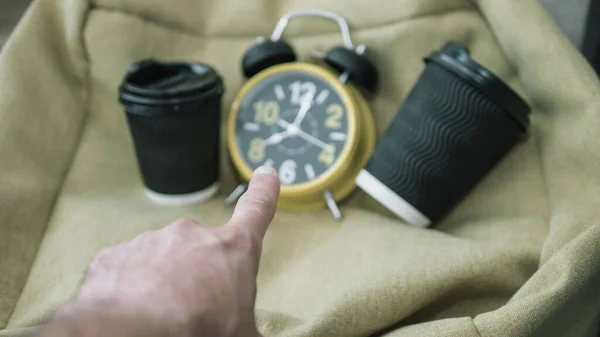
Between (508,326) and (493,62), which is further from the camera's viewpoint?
(493,62)

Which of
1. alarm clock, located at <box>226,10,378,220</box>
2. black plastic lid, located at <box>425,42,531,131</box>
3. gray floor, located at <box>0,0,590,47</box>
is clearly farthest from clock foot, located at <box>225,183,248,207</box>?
gray floor, located at <box>0,0,590,47</box>

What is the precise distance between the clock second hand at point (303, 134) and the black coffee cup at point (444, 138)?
0.07 metres

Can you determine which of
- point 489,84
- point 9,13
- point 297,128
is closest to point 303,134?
point 297,128

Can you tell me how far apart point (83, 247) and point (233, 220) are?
32 centimetres

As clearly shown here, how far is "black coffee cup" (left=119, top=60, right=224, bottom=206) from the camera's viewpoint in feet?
2.30

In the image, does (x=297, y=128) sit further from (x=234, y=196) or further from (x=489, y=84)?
(x=489, y=84)

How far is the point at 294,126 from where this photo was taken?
2.62ft

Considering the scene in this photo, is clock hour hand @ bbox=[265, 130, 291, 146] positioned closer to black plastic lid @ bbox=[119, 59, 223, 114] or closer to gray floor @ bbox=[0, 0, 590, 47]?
black plastic lid @ bbox=[119, 59, 223, 114]

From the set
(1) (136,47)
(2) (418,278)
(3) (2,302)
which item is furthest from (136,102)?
(2) (418,278)

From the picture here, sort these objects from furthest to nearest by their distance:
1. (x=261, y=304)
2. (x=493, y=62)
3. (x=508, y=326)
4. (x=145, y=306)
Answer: (x=493, y=62), (x=261, y=304), (x=508, y=326), (x=145, y=306)

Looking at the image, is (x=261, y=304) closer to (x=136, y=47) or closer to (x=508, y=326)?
(x=508, y=326)

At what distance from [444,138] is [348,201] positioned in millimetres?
171

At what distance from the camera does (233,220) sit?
42cm

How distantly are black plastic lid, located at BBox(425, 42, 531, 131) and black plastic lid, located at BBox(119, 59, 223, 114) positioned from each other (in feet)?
0.90
